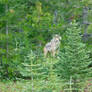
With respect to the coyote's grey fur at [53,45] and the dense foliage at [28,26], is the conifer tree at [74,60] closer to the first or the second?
the dense foliage at [28,26]

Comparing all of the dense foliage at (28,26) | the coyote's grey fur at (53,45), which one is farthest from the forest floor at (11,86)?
the coyote's grey fur at (53,45)

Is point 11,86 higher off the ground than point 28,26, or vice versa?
point 28,26

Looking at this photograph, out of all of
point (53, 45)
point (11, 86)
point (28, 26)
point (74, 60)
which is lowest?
point (11, 86)

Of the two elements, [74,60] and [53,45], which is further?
[53,45]

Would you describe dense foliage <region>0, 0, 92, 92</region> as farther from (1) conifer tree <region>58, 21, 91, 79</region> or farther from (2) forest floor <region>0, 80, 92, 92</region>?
(1) conifer tree <region>58, 21, 91, 79</region>

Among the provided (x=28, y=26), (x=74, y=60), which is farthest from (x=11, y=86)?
(x=74, y=60)

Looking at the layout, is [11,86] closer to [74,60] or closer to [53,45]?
[53,45]

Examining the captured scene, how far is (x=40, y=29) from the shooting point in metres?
10.4

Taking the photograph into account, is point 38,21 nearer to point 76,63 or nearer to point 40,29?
point 40,29

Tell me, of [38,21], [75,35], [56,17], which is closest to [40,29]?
[38,21]

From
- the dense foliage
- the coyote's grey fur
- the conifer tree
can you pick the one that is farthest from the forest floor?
the coyote's grey fur

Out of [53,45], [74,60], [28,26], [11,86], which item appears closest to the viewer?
[74,60]

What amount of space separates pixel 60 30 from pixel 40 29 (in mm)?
1091

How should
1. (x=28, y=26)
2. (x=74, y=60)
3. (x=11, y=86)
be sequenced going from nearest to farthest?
(x=74, y=60), (x=11, y=86), (x=28, y=26)
